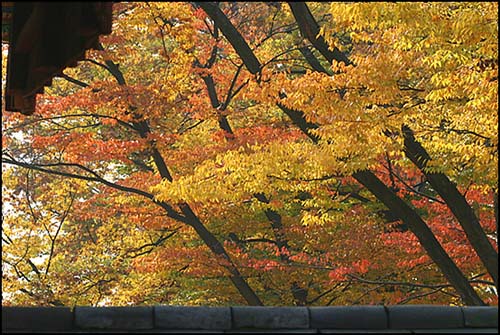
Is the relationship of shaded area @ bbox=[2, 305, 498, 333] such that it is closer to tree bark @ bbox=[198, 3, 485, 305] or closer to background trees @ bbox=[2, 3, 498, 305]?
background trees @ bbox=[2, 3, 498, 305]

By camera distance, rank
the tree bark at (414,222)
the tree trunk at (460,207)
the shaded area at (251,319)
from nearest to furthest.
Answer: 1. the shaded area at (251,319)
2. the tree trunk at (460,207)
3. the tree bark at (414,222)

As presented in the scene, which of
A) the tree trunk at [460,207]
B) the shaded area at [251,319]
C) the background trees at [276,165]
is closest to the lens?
the shaded area at [251,319]

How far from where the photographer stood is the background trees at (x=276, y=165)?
10.2 m

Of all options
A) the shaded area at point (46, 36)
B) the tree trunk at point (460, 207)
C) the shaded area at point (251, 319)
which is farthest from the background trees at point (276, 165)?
the shaded area at point (251, 319)

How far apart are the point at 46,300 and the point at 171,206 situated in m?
3.94

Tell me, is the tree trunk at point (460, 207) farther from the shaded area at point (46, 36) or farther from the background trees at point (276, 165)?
the shaded area at point (46, 36)

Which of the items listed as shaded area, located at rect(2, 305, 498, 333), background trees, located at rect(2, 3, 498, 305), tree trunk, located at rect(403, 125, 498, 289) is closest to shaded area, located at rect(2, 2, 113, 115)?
shaded area, located at rect(2, 305, 498, 333)

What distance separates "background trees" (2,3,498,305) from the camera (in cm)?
1025

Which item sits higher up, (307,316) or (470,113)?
(470,113)

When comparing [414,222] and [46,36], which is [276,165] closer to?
[414,222]

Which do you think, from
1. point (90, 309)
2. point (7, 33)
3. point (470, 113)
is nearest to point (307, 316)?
point (90, 309)

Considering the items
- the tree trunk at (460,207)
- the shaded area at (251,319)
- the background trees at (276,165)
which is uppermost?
the background trees at (276,165)

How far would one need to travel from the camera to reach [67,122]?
20344 mm

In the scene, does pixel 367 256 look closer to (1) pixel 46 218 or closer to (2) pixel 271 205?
(2) pixel 271 205
